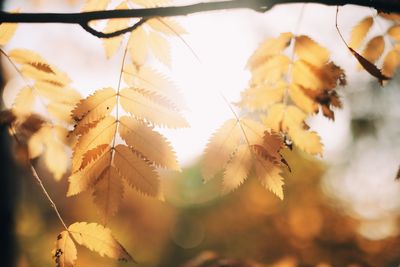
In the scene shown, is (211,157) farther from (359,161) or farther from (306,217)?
(359,161)

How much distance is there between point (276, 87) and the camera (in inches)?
49.5

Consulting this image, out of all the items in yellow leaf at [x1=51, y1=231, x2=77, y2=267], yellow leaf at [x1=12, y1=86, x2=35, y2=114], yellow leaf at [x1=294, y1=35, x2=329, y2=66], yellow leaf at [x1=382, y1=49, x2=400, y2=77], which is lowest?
yellow leaf at [x1=51, y1=231, x2=77, y2=267]

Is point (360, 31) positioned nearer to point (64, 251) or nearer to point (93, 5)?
point (93, 5)

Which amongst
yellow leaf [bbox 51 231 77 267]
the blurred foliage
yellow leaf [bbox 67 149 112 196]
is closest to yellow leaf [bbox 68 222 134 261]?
yellow leaf [bbox 51 231 77 267]

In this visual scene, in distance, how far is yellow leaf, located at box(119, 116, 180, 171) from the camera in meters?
1.08

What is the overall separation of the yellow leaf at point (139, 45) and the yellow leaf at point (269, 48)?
1.26ft

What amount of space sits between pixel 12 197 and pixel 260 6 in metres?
3.71

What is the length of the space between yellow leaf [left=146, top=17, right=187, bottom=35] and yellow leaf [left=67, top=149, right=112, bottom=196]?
473mm

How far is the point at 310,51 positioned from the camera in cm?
119

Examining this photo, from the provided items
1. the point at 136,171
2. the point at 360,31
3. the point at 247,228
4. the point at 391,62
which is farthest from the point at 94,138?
the point at 247,228

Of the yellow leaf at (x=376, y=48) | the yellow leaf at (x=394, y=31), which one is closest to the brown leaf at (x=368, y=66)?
the yellow leaf at (x=376, y=48)

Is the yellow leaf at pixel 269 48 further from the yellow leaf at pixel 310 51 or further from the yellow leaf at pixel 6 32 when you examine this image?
the yellow leaf at pixel 6 32

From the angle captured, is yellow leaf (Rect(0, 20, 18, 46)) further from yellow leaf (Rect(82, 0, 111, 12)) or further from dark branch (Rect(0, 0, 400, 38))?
dark branch (Rect(0, 0, 400, 38))

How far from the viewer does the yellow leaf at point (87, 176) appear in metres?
1.08
